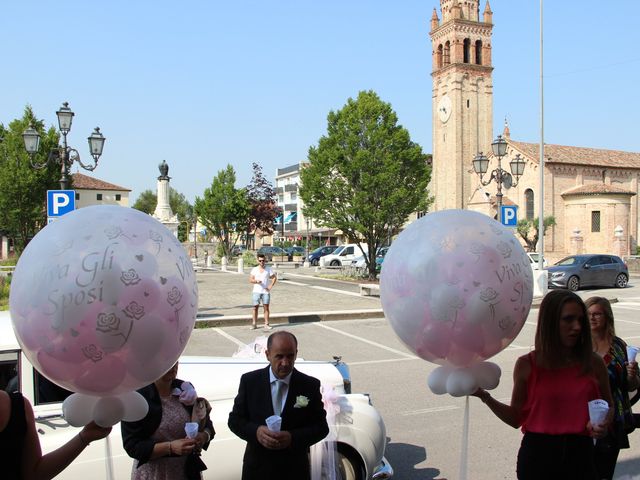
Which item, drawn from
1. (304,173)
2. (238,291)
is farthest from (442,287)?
(304,173)

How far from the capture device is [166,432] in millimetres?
3326

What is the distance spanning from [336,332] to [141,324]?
1214 cm

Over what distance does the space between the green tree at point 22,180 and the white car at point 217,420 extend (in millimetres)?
46089

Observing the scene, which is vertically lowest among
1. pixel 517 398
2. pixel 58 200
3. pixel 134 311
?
pixel 517 398

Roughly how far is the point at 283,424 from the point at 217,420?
143 cm

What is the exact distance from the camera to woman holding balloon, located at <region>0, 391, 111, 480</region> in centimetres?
237

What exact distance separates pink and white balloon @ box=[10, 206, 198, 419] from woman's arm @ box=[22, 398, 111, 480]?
0.67 ft

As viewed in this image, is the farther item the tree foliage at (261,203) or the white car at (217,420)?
the tree foliage at (261,203)

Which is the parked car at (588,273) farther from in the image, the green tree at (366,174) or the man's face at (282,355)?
the man's face at (282,355)

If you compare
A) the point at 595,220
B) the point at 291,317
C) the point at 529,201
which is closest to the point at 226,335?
the point at 291,317

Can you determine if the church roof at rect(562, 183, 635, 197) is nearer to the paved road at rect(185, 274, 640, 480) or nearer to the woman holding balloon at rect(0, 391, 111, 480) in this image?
the paved road at rect(185, 274, 640, 480)

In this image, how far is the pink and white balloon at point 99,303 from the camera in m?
2.51

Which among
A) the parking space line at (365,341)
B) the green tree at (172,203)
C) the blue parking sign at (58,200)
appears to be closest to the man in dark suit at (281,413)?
the parking space line at (365,341)

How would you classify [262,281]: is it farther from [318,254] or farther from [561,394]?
[318,254]
